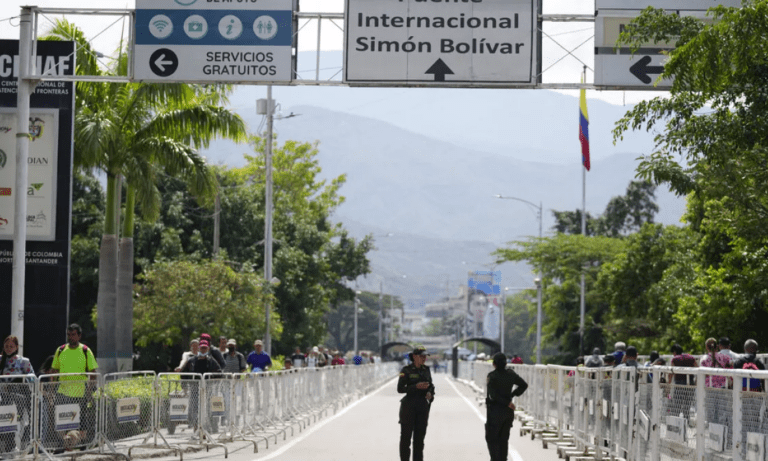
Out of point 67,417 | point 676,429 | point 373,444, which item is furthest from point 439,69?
point 676,429

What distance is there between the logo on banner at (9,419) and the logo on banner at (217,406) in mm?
5295

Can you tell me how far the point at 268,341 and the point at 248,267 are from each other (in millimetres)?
4103

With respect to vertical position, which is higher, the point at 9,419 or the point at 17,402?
the point at 17,402

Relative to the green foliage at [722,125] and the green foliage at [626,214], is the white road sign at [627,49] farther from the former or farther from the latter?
the green foliage at [626,214]

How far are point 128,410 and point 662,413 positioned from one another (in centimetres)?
782

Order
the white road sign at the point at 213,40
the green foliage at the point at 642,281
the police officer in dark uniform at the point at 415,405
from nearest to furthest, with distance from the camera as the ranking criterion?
the police officer in dark uniform at the point at 415,405
the white road sign at the point at 213,40
the green foliage at the point at 642,281

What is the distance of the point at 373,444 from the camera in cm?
2048

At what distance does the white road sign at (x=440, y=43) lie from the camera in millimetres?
18297

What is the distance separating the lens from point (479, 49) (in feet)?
60.3

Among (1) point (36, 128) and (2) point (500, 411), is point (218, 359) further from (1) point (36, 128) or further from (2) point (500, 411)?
(2) point (500, 411)

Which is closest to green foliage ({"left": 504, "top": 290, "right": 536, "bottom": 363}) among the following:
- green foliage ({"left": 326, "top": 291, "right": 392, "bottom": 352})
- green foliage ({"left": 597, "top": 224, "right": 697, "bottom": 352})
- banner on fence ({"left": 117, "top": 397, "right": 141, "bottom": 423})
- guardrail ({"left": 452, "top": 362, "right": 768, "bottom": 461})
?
green foliage ({"left": 326, "top": 291, "right": 392, "bottom": 352})

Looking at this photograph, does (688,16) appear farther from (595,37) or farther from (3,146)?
(3,146)

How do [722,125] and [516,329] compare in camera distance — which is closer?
[722,125]

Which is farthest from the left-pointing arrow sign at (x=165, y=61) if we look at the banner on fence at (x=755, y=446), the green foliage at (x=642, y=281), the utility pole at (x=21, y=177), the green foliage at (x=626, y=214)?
the green foliage at (x=626, y=214)
